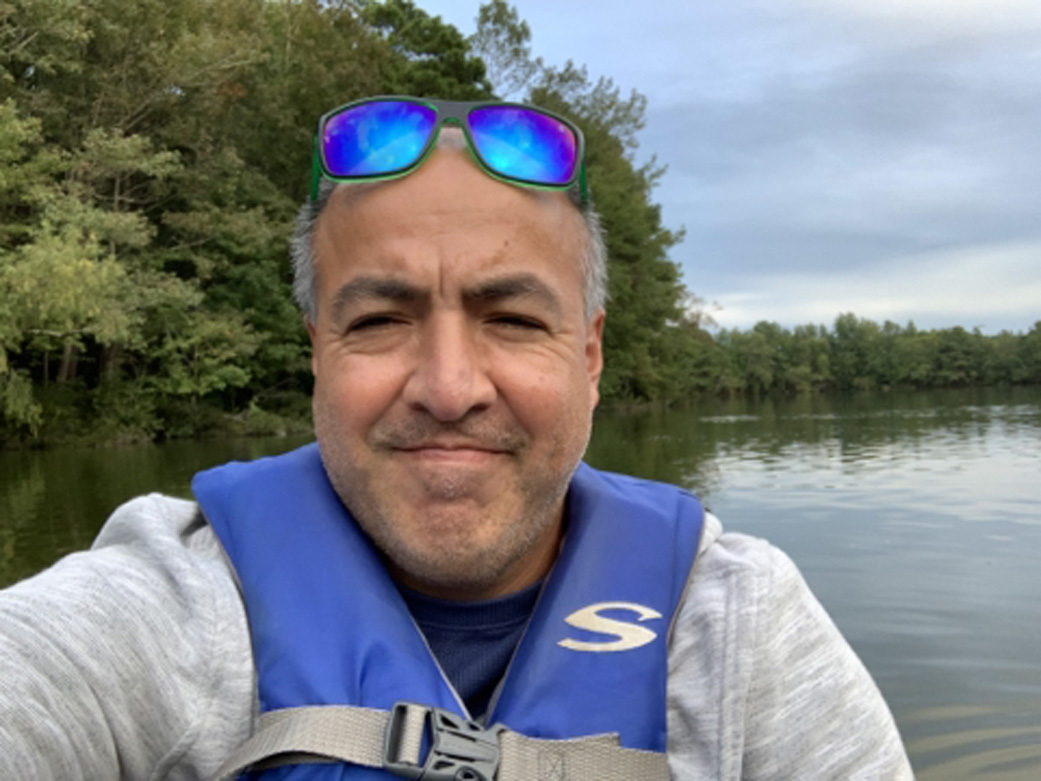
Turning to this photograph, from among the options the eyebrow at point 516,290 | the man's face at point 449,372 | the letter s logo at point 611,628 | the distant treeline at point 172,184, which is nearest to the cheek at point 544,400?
the man's face at point 449,372

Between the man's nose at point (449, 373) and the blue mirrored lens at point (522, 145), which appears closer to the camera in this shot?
the man's nose at point (449, 373)

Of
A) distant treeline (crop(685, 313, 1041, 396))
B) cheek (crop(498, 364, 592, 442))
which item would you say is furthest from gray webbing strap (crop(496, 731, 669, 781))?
distant treeline (crop(685, 313, 1041, 396))

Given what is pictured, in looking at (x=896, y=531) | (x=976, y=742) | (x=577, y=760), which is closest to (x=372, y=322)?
(x=577, y=760)

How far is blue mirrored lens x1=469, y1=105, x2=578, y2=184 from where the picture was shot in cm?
133

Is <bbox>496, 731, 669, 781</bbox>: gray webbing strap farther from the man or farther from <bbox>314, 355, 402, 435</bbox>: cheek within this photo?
<bbox>314, 355, 402, 435</bbox>: cheek

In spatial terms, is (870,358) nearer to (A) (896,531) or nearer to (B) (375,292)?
(A) (896,531)

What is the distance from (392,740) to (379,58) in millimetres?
28680

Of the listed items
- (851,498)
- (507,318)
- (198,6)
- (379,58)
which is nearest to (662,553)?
A: (507,318)

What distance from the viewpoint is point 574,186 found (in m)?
1.39

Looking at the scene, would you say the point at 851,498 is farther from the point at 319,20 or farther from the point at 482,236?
the point at 319,20

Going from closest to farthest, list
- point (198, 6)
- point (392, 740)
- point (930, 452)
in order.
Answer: point (392, 740) → point (930, 452) → point (198, 6)

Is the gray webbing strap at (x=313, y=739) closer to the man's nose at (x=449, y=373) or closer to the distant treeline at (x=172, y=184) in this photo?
the man's nose at (x=449, y=373)

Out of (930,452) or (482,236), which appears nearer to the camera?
(482,236)

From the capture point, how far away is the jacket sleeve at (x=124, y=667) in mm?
906
